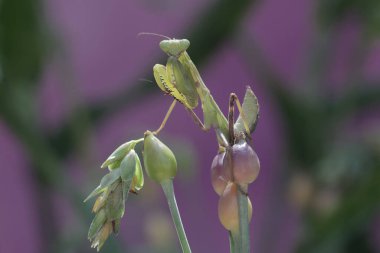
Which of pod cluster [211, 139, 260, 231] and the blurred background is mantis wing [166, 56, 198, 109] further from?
the blurred background

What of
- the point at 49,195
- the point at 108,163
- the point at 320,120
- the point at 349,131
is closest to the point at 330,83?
the point at 349,131

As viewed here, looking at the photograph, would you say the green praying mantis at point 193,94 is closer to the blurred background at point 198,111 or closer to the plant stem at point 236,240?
the plant stem at point 236,240

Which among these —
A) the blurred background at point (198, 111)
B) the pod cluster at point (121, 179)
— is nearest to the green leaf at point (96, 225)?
the pod cluster at point (121, 179)

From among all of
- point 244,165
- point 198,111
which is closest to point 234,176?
point 244,165

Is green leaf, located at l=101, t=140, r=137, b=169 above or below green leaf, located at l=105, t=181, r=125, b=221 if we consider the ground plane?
above

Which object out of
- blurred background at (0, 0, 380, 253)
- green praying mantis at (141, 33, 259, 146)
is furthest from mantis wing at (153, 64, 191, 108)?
blurred background at (0, 0, 380, 253)

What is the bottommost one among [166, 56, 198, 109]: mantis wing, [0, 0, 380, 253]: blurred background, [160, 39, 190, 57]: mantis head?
[0, 0, 380, 253]: blurred background

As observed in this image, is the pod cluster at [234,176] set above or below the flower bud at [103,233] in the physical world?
above

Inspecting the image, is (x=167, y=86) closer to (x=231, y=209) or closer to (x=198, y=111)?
(x=231, y=209)
